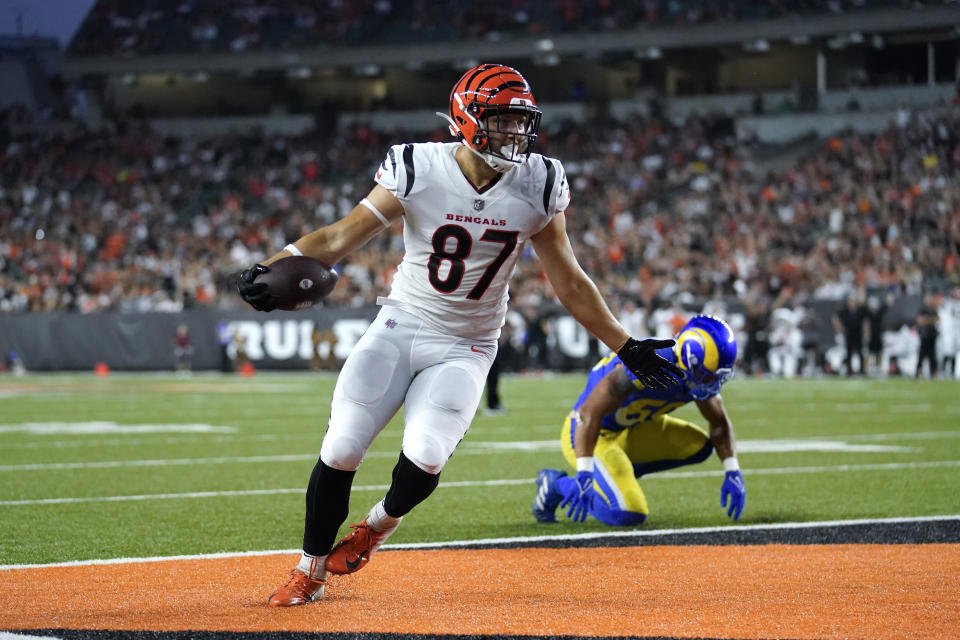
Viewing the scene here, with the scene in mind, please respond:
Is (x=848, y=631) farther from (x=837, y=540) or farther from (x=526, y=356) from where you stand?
(x=526, y=356)

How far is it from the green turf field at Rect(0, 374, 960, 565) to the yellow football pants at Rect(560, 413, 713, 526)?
0.61 ft

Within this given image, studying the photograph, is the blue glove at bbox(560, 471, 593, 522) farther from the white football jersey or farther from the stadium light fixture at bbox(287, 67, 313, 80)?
the stadium light fixture at bbox(287, 67, 313, 80)

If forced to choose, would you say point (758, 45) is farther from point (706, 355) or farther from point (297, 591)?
point (297, 591)

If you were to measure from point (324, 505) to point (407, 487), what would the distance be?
0.94 ft

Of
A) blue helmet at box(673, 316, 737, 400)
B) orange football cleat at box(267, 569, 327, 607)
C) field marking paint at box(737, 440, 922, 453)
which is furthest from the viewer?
field marking paint at box(737, 440, 922, 453)

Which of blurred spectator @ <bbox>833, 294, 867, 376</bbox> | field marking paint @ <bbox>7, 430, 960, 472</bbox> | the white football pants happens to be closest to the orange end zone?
the white football pants

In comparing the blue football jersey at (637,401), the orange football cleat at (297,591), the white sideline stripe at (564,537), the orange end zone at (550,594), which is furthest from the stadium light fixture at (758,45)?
the orange football cleat at (297,591)

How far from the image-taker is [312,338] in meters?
26.2

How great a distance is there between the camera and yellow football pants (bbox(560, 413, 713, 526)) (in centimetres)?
649

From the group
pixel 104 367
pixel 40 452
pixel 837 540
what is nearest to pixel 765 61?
pixel 104 367

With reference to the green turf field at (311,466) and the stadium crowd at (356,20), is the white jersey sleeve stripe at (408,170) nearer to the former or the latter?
the green turf field at (311,466)

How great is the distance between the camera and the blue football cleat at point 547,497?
6.58m

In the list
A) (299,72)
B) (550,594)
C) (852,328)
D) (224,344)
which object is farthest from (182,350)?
(550,594)

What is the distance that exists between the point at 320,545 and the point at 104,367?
946 inches
